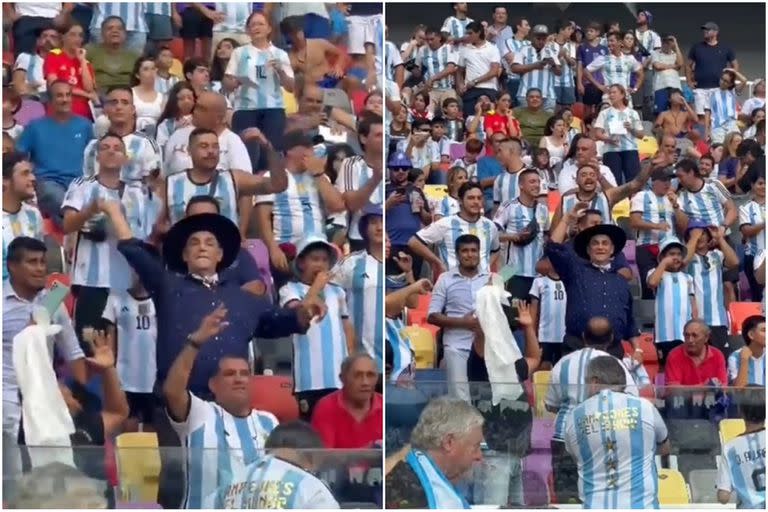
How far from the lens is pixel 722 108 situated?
10.1 meters

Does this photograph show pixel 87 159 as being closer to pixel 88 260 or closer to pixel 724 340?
A: pixel 88 260

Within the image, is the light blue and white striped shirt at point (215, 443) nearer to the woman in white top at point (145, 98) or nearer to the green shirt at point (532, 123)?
the woman in white top at point (145, 98)

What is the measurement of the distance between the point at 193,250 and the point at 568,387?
1.38 metres

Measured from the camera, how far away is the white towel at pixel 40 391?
588 cm

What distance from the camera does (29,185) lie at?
6.08 metres

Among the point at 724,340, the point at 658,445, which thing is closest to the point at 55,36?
the point at 658,445

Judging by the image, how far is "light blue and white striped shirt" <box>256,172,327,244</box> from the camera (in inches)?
243

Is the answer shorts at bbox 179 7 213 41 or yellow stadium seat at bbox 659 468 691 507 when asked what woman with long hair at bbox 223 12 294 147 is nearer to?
shorts at bbox 179 7 213 41

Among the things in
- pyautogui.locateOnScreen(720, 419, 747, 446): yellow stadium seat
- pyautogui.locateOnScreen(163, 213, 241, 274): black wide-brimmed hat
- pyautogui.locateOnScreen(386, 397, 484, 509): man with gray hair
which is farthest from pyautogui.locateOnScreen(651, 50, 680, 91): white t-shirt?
pyautogui.locateOnScreen(386, 397, 484, 509): man with gray hair

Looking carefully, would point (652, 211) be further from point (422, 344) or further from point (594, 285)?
point (422, 344)

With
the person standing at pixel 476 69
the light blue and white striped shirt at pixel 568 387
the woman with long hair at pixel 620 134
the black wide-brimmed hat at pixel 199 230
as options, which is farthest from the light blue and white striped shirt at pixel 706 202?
the black wide-brimmed hat at pixel 199 230

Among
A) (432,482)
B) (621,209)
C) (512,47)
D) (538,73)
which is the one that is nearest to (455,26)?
(512,47)

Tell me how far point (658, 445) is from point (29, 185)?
2.32 metres

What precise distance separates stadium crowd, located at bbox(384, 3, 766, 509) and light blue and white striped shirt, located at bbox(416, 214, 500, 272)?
0.01 metres
